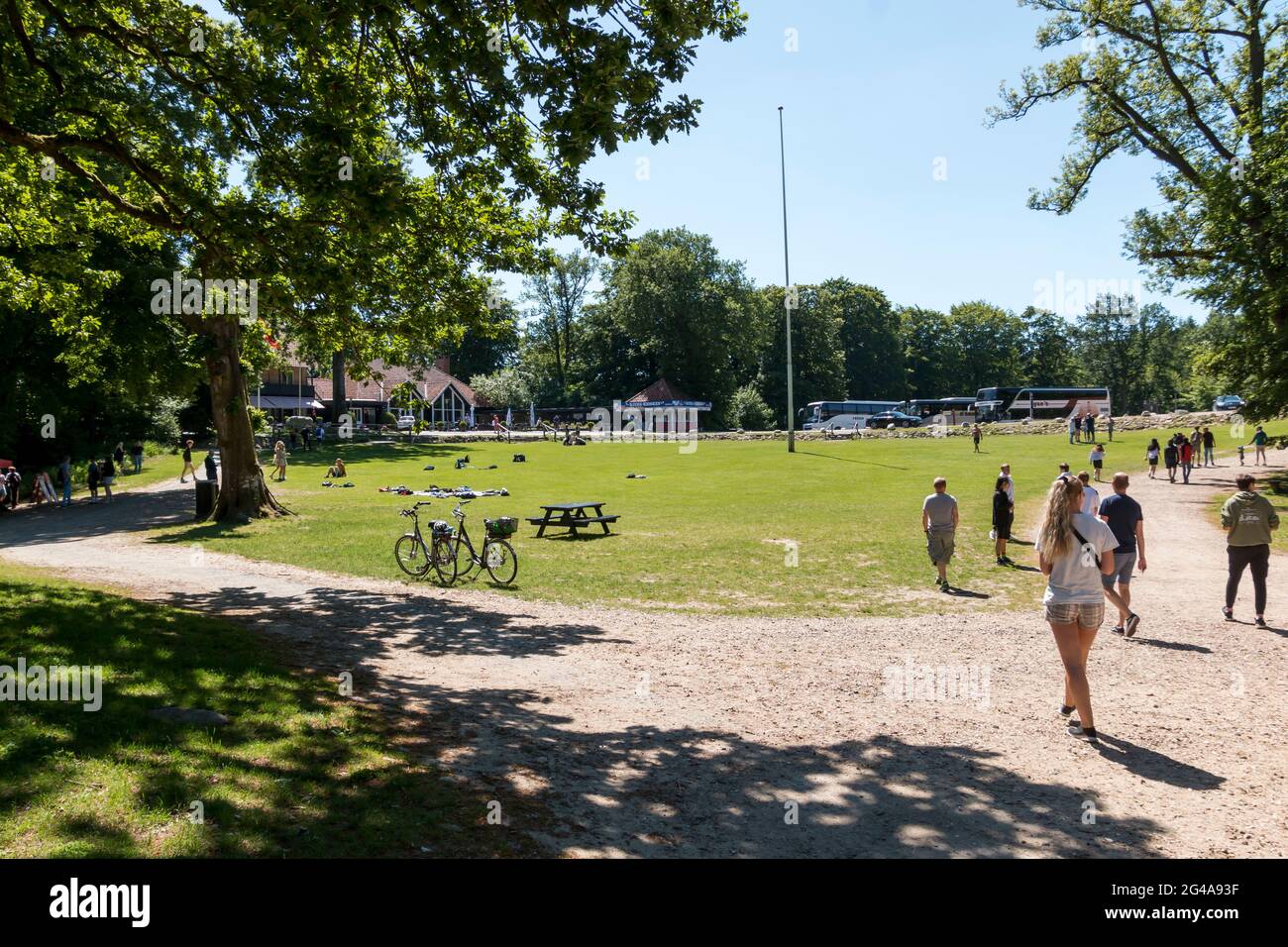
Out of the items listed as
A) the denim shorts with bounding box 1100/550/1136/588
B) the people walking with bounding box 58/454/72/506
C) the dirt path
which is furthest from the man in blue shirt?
the people walking with bounding box 58/454/72/506

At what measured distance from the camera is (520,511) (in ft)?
86.0

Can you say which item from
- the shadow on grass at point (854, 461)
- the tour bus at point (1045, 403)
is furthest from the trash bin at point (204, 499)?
the tour bus at point (1045, 403)

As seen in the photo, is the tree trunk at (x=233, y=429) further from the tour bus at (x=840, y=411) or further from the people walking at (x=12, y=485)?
the tour bus at (x=840, y=411)

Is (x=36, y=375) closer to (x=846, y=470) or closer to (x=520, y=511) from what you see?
(x=520, y=511)

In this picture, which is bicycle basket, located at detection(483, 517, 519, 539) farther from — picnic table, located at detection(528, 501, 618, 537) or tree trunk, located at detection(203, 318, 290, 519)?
tree trunk, located at detection(203, 318, 290, 519)

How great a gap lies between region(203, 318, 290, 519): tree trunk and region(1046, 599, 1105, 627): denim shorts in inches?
867

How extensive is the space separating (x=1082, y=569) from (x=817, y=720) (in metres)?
2.74

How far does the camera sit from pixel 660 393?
82625mm

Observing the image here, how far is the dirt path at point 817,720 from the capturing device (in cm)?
550

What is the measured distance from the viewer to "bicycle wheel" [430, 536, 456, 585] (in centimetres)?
1549

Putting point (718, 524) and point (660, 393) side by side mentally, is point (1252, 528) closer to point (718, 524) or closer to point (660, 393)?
point (718, 524)

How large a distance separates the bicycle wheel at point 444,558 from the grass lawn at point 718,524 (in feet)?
4.35
